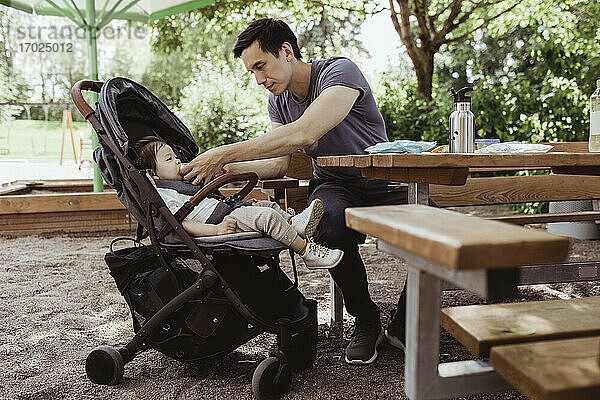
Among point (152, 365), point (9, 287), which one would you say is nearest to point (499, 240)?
point (152, 365)

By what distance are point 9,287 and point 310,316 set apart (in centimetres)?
227

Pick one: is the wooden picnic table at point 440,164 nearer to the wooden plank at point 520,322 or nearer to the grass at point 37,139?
the wooden plank at point 520,322

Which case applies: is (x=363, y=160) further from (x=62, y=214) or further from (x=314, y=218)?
(x=62, y=214)

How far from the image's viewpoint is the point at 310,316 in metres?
2.22

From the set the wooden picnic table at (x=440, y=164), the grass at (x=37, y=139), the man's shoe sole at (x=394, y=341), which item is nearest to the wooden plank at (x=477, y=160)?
the wooden picnic table at (x=440, y=164)

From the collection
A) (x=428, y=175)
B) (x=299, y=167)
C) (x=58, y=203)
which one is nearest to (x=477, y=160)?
(x=428, y=175)

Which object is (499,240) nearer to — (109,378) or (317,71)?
(109,378)

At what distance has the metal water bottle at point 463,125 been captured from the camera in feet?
7.94

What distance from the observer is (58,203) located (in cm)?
572

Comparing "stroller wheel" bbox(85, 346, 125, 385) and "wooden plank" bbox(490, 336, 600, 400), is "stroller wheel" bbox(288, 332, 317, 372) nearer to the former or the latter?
"stroller wheel" bbox(85, 346, 125, 385)

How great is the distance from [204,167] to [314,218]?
0.43 metres

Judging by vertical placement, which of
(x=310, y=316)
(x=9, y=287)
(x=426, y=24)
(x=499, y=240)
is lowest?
(x=9, y=287)

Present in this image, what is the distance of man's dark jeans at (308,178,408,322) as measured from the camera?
2.35m

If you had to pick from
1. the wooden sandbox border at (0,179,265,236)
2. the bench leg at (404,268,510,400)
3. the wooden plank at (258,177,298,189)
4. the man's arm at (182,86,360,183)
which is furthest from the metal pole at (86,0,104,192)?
the bench leg at (404,268,510,400)
